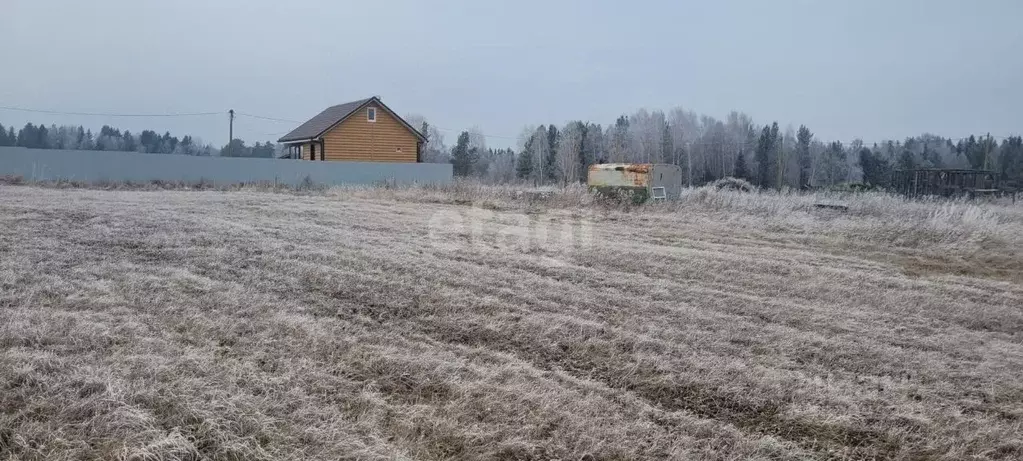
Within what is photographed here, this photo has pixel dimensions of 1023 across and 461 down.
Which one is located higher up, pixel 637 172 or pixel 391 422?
pixel 637 172

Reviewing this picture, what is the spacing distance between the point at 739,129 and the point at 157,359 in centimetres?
5559

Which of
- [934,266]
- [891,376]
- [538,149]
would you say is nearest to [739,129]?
[538,149]

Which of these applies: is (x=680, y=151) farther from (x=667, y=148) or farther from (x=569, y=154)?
(x=569, y=154)

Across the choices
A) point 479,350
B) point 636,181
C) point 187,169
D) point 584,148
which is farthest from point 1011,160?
point 479,350

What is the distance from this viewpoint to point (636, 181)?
46.9 ft

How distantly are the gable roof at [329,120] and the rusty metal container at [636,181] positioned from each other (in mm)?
11603

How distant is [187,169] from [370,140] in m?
7.08

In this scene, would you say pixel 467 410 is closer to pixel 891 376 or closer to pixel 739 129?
pixel 891 376

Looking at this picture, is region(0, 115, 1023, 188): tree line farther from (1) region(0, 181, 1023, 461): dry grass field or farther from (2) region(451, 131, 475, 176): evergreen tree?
(1) region(0, 181, 1023, 461): dry grass field

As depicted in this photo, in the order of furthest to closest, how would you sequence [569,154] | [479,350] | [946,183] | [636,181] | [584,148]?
[584,148] → [569,154] → [946,183] → [636,181] → [479,350]

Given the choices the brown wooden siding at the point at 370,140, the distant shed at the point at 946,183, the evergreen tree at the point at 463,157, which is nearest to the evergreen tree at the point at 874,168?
the distant shed at the point at 946,183

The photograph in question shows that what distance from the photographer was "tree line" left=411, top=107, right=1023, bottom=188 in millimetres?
42188

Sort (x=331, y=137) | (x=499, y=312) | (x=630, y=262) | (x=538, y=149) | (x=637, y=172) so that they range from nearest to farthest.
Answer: (x=499, y=312), (x=630, y=262), (x=637, y=172), (x=331, y=137), (x=538, y=149)

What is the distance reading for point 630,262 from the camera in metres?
6.61
